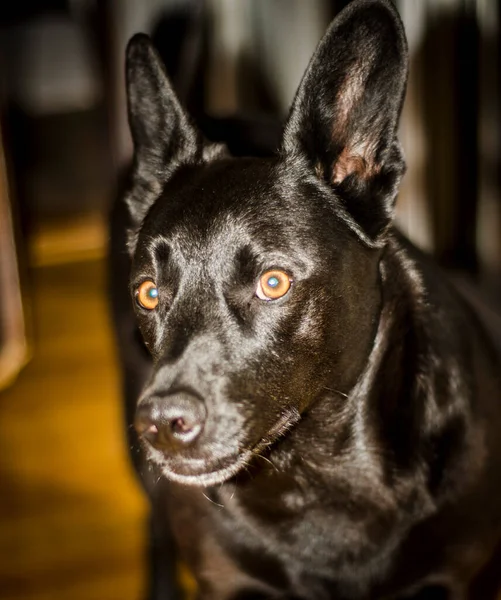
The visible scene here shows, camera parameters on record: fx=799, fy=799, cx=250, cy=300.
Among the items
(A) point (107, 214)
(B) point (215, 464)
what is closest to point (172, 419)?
(B) point (215, 464)

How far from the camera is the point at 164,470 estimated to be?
1265 mm

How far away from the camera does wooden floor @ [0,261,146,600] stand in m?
1.96

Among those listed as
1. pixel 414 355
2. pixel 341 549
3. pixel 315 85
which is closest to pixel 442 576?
pixel 341 549

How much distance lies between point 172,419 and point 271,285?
0.26 m

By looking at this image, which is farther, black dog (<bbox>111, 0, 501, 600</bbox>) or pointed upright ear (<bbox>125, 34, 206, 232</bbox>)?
pointed upright ear (<bbox>125, 34, 206, 232</bbox>)

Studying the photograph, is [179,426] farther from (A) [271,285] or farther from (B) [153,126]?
(B) [153,126]

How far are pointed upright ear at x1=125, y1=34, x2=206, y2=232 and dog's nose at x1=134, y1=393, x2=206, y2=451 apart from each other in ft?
1.76

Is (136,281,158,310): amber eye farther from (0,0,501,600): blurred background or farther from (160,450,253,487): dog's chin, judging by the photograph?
(0,0,501,600): blurred background

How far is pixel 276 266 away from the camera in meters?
1.25

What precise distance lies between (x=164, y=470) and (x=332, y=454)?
35 cm

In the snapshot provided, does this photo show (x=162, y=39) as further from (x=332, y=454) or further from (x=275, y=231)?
(x=332, y=454)

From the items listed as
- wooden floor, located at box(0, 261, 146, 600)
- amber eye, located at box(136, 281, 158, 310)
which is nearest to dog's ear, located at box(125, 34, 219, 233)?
amber eye, located at box(136, 281, 158, 310)

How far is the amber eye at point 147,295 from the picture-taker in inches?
53.5

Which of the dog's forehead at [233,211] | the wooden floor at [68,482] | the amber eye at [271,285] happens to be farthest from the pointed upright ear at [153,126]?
the wooden floor at [68,482]
